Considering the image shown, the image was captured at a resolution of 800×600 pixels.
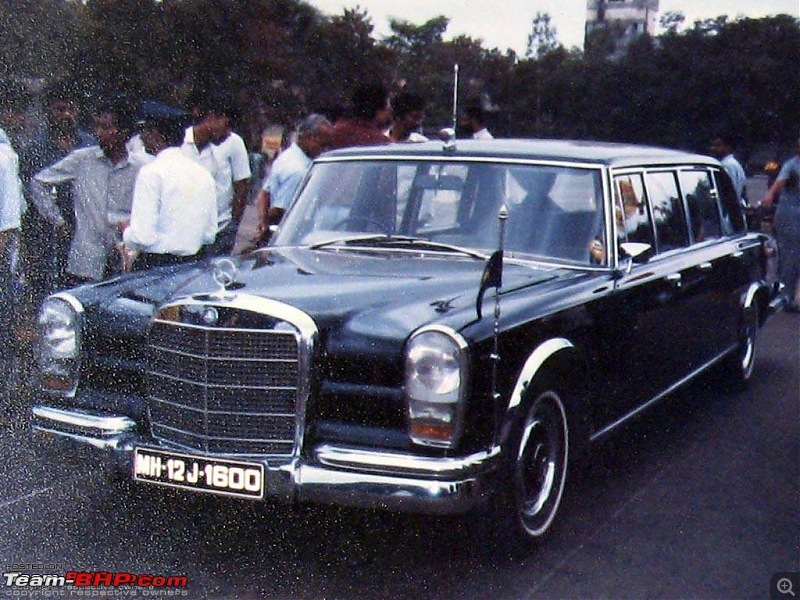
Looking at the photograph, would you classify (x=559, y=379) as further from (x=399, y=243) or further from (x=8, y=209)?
(x=8, y=209)

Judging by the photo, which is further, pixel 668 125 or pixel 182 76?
pixel 668 125

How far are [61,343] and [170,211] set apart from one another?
6.13ft

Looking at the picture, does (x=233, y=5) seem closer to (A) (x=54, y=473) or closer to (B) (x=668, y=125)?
(A) (x=54, y=473)

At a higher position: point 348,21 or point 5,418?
point 348,21

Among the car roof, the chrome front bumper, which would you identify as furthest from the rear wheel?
the chrome front bumper

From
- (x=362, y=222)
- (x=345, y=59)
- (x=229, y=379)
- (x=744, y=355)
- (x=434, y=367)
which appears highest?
(x=345, y=59)

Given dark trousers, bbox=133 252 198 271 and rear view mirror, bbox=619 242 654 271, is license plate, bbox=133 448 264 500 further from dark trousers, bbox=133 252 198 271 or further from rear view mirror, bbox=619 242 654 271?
dark trousers, bbox=133 252 198 271

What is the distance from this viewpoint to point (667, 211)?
588cm

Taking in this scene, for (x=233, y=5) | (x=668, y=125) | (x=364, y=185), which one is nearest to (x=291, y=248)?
(x=364, y=185)

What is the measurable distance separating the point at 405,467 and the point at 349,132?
13.6ft

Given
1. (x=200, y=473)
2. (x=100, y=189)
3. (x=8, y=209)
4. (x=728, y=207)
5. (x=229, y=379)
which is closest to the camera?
(x=200, y=473)

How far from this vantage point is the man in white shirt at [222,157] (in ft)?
25.4

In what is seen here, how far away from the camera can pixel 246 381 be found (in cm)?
386

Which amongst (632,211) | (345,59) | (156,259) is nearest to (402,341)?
(632,211)
